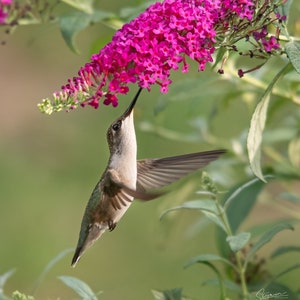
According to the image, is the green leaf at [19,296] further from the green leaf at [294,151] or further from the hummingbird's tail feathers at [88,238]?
the green leaf at [294,151]

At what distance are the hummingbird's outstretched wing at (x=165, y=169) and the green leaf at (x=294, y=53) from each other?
478 millimetres

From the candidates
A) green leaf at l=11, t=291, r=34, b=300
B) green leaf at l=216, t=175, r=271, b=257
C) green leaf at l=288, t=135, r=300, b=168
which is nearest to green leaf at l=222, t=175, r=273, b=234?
green leaf at l=216, t=175, r=271, b=257

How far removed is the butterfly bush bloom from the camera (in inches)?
105

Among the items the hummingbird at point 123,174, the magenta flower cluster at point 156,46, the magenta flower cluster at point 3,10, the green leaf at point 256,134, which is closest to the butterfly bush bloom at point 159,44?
the magenta flower cluster at point 156,46

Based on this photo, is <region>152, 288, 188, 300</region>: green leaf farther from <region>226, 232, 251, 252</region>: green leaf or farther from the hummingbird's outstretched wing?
the hummingbird's outstretched wing

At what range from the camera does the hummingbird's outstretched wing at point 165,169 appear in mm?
2988

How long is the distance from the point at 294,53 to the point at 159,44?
461mm

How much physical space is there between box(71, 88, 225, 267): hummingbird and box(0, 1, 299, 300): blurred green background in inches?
49.1

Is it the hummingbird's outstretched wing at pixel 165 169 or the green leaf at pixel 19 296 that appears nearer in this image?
the green leaf at pixel 19 296

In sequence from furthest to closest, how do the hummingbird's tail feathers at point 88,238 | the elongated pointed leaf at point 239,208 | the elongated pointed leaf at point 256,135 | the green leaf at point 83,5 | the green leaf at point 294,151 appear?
the green leaf at point 294,151 → the green leaf at point 83,5 → the elongated pointed leaf at point 239,208 → the hummingbird's tail feathers at point 88,238 → the elongated pointed leaf at point 256,135

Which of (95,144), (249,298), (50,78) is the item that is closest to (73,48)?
(249,298)

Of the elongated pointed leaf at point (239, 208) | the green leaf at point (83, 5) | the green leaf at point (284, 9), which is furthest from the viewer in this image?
the green leaf at point (83, 5)

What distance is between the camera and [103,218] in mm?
3117

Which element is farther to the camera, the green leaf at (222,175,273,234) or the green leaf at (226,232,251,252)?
the green leaf at (222,175,273,234)
